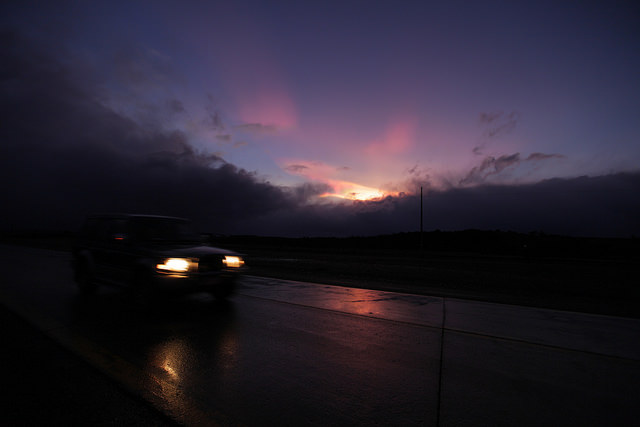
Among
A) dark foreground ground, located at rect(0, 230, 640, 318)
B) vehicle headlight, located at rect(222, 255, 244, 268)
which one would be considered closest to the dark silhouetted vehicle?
vehicle headlight, located at rect(222, 255, 244, 268)

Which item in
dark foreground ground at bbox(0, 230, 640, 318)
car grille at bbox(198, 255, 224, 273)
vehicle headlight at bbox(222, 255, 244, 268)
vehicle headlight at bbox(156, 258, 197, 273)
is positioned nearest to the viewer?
vehicle headlight at bbox(156, 258, 197, 273)

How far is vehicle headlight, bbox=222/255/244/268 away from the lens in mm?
7030

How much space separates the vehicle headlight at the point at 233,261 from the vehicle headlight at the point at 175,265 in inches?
33.0

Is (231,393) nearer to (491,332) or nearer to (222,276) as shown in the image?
(222,276)

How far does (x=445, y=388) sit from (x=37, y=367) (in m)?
4.40

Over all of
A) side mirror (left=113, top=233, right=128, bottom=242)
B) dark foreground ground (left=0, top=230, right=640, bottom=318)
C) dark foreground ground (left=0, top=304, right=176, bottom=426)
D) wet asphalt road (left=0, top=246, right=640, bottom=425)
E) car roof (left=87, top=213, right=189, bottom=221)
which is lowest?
dark foreground ground (left=0, top=304, right=176, bottom=426)

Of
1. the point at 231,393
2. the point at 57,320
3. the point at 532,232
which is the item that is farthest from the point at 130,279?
the point at 532,232

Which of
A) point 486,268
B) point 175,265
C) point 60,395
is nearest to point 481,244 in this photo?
point 486,268

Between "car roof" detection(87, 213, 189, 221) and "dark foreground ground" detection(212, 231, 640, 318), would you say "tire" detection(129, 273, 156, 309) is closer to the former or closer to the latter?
"car roof" detection(87, 213, 189, 221)

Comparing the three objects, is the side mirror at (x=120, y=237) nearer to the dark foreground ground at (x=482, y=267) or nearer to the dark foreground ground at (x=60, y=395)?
the dark foreground ground at (x=482, y=267)

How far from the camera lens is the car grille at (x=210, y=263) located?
6.54 m

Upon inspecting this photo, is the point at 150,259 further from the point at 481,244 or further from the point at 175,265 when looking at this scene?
the point at 481,244

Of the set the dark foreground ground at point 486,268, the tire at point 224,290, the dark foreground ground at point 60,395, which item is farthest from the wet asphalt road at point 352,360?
the dark foreground ground at point 486,268

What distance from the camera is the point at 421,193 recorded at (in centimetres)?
4331
